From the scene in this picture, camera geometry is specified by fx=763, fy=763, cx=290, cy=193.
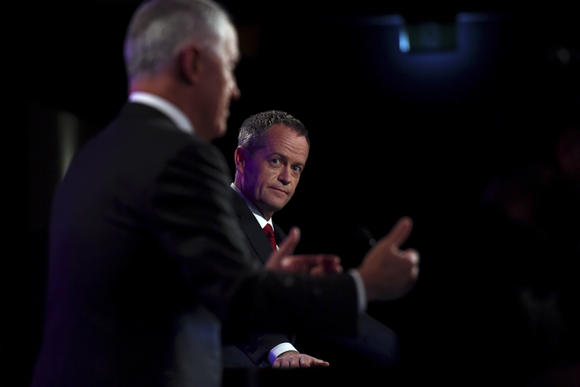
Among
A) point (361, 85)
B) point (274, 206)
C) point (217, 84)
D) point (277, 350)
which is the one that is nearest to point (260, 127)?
point (274, 206)

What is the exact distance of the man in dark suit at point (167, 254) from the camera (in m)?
1.30

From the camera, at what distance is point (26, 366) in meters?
4.82

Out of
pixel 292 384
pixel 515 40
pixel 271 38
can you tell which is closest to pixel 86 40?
pixel 271 38

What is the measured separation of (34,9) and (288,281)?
136 inches

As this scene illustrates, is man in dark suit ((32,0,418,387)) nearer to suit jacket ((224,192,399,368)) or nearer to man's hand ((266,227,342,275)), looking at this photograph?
man's hand ((266,227,342,275))

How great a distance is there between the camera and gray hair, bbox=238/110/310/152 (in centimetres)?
267

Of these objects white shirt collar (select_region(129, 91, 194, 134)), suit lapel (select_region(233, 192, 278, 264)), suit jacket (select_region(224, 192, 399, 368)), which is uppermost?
white shirt collar (select_region(129, 91, 194, 134))

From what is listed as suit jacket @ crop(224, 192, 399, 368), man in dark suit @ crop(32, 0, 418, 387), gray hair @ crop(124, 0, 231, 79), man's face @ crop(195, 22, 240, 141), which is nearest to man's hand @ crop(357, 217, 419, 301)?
man in dark suit @ crop(32, 0, 418, 387)

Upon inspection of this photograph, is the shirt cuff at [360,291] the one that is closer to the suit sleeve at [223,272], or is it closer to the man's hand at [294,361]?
the suit sleeve at [223,272]

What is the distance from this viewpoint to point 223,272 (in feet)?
4.18

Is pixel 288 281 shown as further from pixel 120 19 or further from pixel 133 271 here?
pixel 120 19

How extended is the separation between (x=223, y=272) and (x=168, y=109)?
360 millimetres

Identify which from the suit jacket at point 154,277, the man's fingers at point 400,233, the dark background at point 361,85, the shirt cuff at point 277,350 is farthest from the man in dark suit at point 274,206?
the dark background at point 361,85

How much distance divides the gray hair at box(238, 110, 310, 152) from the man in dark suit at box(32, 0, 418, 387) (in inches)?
46.6
